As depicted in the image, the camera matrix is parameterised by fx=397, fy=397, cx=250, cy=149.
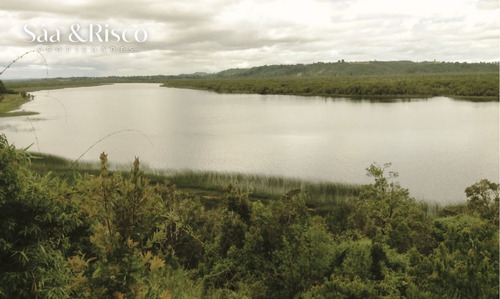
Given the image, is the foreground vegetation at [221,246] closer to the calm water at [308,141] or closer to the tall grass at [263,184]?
the tall grass at [263,184]

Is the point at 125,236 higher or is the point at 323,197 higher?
the point at 125,236

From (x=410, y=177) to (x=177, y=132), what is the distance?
32.4 m

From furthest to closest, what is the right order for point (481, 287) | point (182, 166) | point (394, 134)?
point (394, 134), point (182, 166), point (481, 287)

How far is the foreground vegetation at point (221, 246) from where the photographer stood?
398cm

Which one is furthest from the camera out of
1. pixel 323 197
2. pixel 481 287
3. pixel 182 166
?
Answer: pixel 182 166

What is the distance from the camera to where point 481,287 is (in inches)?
351

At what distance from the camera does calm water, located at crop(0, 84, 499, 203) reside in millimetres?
33250

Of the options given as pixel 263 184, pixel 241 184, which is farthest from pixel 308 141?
pixel 241 184

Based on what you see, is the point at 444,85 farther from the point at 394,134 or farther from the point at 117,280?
the point at 117,280

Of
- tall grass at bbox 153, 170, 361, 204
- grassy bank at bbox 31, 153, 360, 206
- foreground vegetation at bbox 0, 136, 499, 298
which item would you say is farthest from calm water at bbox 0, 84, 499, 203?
foreground vegetation at bbox 0, 136, 499, 298

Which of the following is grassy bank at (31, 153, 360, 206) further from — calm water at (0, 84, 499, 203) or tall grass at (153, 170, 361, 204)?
calm water at (0, 84, 499, 203)

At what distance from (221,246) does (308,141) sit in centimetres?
3121

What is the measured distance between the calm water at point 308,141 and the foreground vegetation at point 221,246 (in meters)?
8.98

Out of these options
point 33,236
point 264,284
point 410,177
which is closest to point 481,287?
point 264,284
